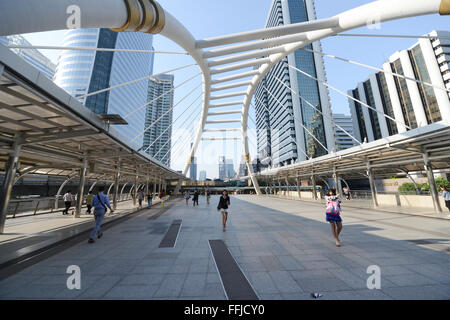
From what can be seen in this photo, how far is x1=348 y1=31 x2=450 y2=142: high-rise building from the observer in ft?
147

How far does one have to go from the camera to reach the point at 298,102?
68375 mm

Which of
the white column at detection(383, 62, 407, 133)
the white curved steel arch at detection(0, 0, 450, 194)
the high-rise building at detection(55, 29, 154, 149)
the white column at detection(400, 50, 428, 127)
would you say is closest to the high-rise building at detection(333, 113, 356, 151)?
the white column at detection(383, 62, 407, 133)

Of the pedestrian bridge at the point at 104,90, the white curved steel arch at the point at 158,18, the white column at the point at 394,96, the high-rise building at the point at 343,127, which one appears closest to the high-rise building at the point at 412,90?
the white column at the point at 394,96

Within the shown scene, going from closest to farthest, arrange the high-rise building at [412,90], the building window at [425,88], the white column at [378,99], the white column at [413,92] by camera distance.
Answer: the high-rise building at [412,90], the building window at [425,88], the white column at [413,92], the white column at [378,99]

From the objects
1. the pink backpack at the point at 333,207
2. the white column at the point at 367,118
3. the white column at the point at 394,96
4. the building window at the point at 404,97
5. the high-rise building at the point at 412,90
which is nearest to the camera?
the pink backpack at the point at 333,207

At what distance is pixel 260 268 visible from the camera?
136 inches

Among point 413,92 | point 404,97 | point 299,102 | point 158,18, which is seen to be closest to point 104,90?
point 158,18

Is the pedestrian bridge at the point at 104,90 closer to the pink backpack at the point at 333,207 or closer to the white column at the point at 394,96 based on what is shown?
the pink backpack at the point at 333,207

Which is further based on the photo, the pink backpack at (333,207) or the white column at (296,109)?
the white column at (296,109)

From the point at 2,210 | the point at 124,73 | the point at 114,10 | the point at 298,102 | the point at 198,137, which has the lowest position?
the point at 2,210

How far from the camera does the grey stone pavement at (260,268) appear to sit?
264 cm
